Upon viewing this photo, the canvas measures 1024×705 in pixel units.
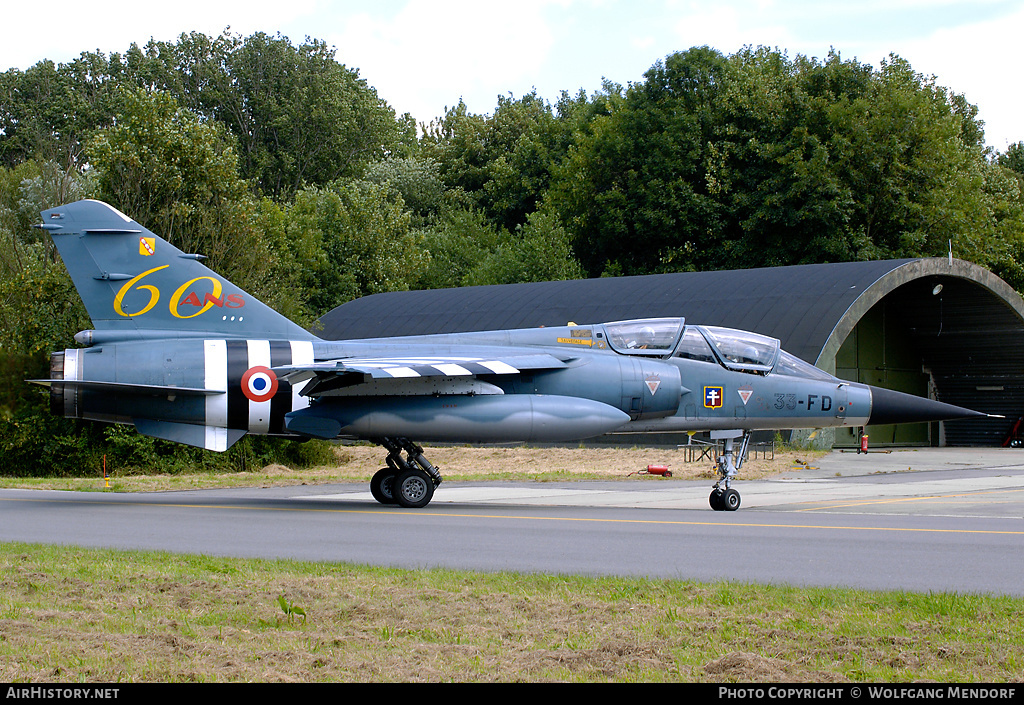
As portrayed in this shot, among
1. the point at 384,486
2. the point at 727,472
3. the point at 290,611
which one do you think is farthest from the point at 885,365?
the point at 290,611

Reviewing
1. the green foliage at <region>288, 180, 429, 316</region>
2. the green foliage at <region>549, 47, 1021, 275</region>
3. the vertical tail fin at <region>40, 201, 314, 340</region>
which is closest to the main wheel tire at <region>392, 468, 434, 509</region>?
the vertical tail fin at <region>40, 201, 314, 340</region>

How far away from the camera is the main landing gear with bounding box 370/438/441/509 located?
55.7ft

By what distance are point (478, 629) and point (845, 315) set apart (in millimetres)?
25158

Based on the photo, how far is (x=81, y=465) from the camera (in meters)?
27.8

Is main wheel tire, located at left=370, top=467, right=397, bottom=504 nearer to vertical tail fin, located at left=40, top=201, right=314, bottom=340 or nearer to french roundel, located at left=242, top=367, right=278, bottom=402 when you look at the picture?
french roundel, located at left=242, top=367, right=278, bottom=402

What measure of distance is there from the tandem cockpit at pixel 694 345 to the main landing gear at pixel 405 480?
12.3ft

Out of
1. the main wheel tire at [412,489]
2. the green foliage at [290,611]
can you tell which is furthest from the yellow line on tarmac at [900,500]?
the green foliage at [290,611]

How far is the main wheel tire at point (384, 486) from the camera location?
17609mm

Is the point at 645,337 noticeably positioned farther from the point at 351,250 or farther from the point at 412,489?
the point at 351,250

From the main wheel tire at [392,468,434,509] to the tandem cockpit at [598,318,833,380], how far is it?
154 inches

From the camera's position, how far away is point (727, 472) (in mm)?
16891

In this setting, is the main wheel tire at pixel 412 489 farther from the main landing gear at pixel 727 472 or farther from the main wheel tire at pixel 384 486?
the main landing gear at pixel 727 472

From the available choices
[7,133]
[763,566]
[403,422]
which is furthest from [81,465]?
[7,133]

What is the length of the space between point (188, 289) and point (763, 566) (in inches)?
422
